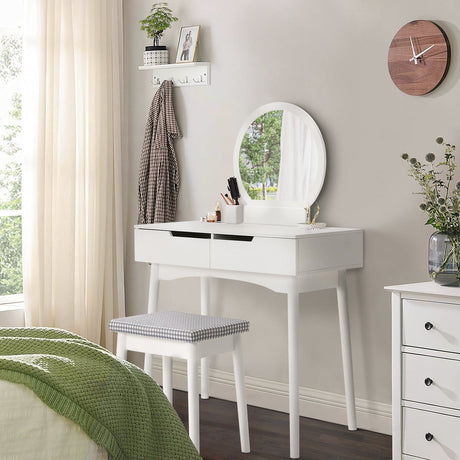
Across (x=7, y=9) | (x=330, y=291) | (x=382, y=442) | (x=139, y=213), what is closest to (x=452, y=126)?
(x=330, y=291)

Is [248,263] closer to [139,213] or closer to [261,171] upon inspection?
[261,171]

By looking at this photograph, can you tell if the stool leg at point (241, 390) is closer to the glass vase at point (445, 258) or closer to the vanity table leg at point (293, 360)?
the vanity table leg at point (293, 360)

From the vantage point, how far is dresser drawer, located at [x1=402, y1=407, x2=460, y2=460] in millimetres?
2822

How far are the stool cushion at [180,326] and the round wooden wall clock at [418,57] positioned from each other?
1.20 metres

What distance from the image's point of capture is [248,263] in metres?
3.53

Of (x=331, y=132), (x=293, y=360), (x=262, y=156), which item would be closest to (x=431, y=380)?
(x=293, y=360)

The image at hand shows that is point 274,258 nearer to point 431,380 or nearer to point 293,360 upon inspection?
point 293,360

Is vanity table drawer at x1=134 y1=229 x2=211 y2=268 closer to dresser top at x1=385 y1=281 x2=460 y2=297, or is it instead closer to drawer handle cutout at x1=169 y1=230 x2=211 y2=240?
drawer handle cutout at x1=169 y1=230 x2=211 y2=240

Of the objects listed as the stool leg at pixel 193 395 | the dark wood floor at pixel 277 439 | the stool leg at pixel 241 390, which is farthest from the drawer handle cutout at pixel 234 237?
the dark wood floor at pixel 277 439

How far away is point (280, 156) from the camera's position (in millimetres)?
3916

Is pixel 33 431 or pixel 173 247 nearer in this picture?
pixel 33 431

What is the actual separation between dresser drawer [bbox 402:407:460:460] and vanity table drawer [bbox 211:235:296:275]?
2.50 feet

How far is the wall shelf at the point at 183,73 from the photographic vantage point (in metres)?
4.23

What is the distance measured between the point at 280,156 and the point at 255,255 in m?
0.63
